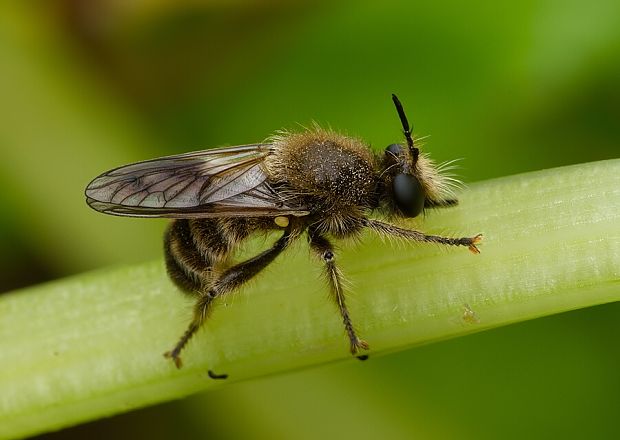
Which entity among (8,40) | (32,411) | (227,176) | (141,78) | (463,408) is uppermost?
(8,40)

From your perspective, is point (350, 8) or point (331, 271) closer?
point (331, 271)

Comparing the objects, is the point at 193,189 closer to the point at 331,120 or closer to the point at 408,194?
the point at 408,194

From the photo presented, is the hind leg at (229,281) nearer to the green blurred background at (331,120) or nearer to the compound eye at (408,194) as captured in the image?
the compound eye at (408,194)

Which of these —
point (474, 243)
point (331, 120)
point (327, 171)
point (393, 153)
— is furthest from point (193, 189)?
point (331, 120)

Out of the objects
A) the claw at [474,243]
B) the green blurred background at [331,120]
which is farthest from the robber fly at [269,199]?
the green blurred background at [331,120]

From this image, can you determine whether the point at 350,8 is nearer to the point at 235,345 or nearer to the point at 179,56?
the point at 179,56

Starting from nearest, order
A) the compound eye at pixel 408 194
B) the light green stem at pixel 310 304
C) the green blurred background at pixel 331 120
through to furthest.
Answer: the light green stem at pixel 310 304, the compound eye at pixel 408 194, the green blurred background at pixel 331 120

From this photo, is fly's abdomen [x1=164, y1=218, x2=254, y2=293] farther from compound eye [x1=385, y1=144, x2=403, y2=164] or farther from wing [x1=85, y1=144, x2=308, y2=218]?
compound eye [x1=385, y1=144, x2=403, y2=164]

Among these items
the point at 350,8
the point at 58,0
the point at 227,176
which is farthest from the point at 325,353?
the point at 58,0
